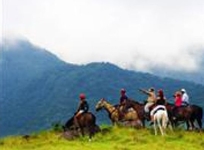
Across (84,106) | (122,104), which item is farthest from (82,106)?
(122,104)

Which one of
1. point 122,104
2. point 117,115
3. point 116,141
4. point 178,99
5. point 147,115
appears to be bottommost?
point 116,141

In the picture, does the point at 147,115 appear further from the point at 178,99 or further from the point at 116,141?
the point at 116,141

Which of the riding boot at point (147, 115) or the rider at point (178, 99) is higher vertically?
the rider at point (178, 99)

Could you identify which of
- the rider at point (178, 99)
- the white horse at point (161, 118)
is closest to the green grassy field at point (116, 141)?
the white horse at point (161, 118)

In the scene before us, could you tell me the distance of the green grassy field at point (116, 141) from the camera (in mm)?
33750

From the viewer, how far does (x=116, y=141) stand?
121 ft

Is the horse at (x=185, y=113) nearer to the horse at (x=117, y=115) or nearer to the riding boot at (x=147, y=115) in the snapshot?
the riding boot at (x=147, y=115)

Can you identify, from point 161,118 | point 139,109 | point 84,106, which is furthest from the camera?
point 139,109

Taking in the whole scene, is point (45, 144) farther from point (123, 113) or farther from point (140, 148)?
point (123, 113)

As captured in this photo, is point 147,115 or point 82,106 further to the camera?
point 147,115

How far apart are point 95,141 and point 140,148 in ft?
16.4

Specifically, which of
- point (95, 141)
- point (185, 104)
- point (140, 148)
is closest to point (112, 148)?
point (140, 148)

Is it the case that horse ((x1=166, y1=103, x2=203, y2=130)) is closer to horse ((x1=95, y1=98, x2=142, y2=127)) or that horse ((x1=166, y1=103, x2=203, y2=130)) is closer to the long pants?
the long pants

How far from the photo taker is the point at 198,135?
3784 centimetres
